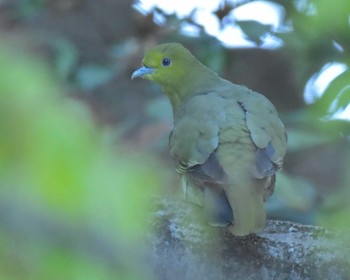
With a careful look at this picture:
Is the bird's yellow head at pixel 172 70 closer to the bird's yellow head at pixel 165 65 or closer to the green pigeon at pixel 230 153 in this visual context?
the bird's yellow head at pixel 165 65

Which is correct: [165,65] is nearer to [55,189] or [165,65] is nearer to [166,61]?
[166,61]

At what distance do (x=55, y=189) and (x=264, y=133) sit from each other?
2.14 m

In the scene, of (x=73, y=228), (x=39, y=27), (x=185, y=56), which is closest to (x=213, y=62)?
(x=185, y=56)

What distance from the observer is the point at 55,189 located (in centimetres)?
95

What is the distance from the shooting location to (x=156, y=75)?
4.21 m

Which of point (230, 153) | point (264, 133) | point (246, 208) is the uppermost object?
point (264, 133)

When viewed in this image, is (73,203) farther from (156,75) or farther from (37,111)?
(156,75)

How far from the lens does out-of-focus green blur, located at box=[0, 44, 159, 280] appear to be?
3.13 ft

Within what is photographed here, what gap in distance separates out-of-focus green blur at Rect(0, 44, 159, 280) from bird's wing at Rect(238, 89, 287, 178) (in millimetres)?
1798

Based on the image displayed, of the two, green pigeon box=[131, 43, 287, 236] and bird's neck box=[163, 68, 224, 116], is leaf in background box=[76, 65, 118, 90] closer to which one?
bird's neck box=[163, 68, 224, 116]

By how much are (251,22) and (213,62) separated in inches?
18.5

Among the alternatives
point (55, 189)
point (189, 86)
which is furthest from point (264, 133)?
point (55, 189)

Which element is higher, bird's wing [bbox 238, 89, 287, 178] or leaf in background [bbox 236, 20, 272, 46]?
leaf in background [bbox 236, 20, 272, 46]

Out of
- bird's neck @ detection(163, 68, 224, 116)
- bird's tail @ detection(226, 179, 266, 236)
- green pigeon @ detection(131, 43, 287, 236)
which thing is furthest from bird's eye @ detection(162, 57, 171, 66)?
bird's tail @ detection(226, 179, 266, 236)
